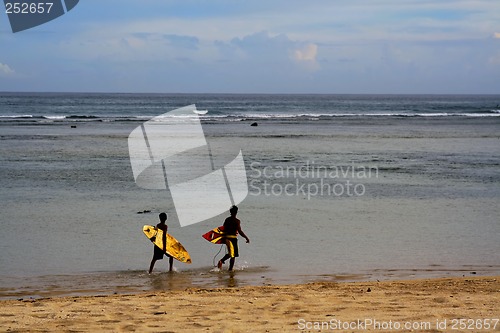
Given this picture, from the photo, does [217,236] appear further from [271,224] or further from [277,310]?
[277,310]

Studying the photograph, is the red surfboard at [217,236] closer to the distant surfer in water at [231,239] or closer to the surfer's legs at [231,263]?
the distant surfer in water at [231,239]

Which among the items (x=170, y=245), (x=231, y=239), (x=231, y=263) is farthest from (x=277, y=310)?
(x=170, y=245)

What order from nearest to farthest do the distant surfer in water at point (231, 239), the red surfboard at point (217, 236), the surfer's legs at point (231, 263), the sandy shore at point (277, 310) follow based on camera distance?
the sandy shore at point (277, 310)
the surfer's legs at point (231, 263)
the distant surfer in water at point (231, 239)
the red surfboard at point (217, 236)

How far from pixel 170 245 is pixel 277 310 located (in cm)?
338

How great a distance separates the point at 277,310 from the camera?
7.09 metres

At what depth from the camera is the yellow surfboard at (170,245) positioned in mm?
9992

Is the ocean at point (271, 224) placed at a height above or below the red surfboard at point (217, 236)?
below

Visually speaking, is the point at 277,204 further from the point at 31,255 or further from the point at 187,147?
the point at 187,147

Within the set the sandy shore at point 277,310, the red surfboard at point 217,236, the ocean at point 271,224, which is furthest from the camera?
the red surfboard at point 217,236

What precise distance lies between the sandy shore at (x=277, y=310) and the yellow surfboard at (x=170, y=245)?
167 centimetres

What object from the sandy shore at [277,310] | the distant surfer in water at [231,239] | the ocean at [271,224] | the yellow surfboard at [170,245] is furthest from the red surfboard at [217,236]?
the sandy shore at [277,310]

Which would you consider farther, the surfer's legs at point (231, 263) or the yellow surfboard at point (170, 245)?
the yellow surfboard at point (170, 245)

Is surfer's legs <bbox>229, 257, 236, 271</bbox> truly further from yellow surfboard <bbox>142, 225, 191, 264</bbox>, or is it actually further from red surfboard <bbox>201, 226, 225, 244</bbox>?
yellow surfboard <bbox>142, 225, 191, 264</bbox>

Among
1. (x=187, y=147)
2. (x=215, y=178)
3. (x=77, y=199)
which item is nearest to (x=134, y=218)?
(x=77, y=199)
